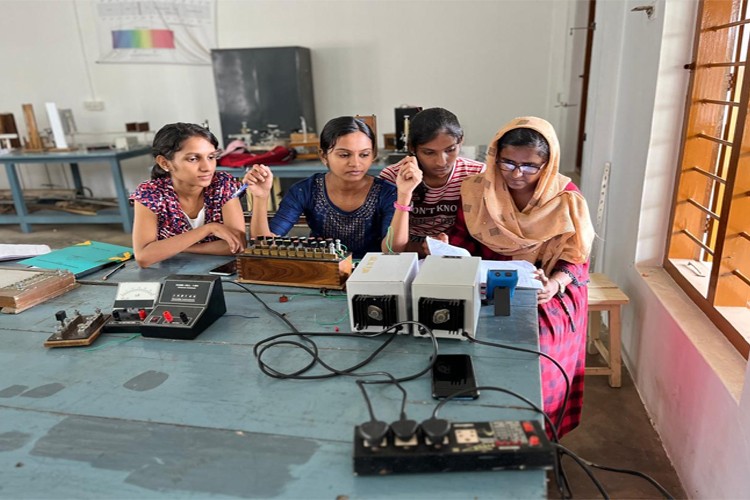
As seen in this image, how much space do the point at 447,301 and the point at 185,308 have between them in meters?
0.64

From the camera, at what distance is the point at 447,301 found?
1.10 metres

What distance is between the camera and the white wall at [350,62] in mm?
4516

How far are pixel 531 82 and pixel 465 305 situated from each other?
404 cm

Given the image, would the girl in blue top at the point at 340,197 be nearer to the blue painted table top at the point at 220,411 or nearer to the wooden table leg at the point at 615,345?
the blue painted table top at the point at 220,411

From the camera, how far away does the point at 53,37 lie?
16.8 feet

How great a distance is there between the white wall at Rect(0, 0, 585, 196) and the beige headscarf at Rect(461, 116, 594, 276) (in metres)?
3.27

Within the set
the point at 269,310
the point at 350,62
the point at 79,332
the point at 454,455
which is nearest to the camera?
the point at 454,455

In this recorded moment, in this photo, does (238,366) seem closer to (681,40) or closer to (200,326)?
(200,326)

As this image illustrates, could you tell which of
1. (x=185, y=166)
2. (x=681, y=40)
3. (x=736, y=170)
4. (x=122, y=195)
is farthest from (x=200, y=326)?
(x=122, y=195)

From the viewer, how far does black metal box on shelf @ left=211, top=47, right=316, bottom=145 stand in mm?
4496

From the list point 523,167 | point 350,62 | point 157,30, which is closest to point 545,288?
point 523,167

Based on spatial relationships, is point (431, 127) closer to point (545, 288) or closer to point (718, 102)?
point (545, 288)

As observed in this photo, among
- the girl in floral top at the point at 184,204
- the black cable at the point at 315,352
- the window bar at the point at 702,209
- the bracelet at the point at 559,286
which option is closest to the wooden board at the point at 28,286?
the girl in floral top at the point at 184,204

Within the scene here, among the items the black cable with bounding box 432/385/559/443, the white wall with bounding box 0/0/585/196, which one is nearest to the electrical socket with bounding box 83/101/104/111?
the white wall with bounding box 0/0/585/196
